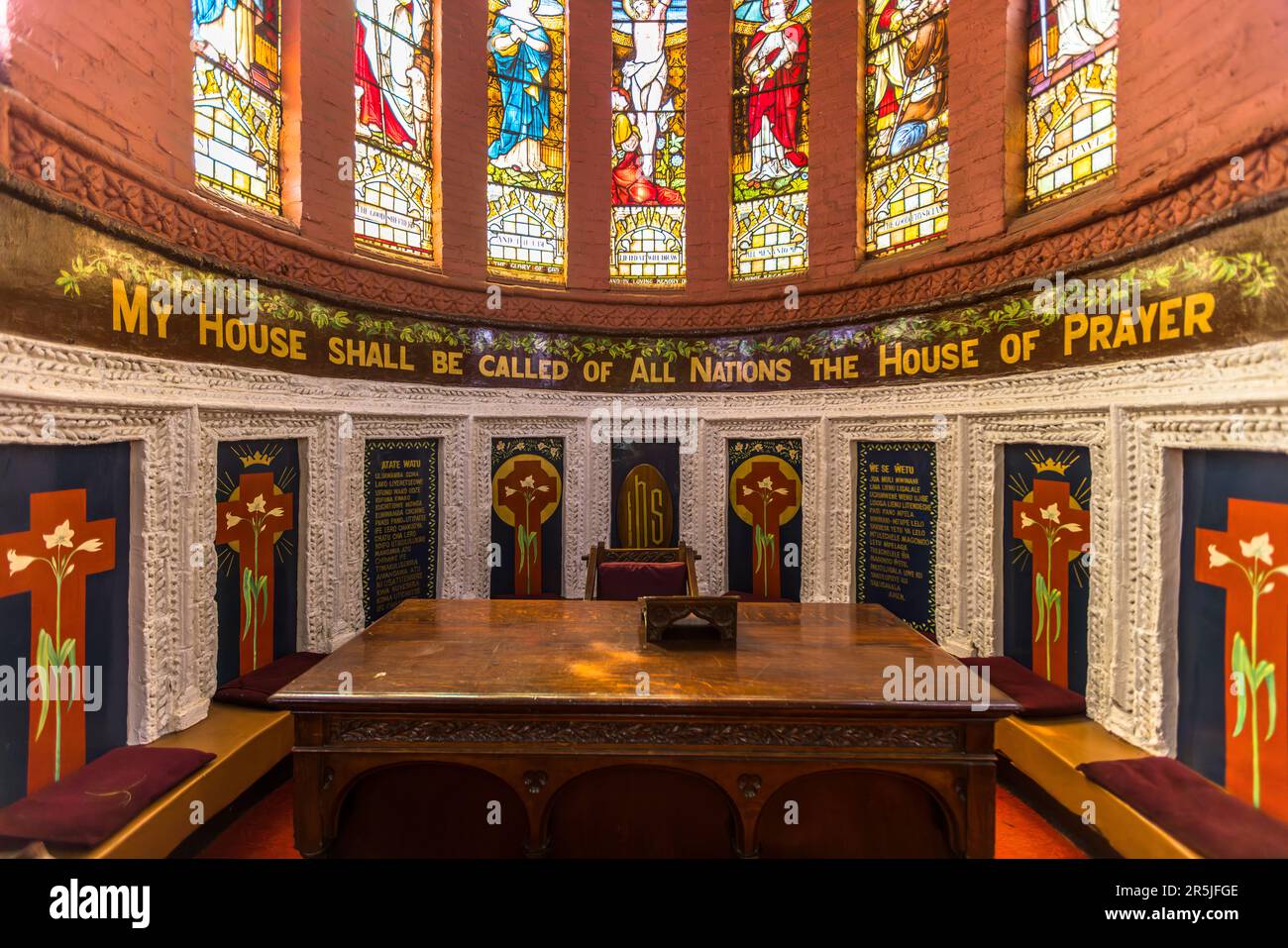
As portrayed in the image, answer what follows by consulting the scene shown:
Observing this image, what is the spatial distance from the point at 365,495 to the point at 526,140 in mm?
4803

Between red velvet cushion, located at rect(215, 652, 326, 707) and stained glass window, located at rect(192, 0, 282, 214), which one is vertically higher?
stained glass window, located at rect(192, 0, 282, 214)

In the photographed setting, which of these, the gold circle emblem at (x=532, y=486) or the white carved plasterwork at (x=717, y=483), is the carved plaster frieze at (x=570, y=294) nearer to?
the white carved plasterwork at (x=717, y=483)

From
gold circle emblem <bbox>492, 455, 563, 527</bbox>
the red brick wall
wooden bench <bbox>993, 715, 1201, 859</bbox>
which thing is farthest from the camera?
gold circle emblem <bbox>492, 455, 563, 527</bbox>

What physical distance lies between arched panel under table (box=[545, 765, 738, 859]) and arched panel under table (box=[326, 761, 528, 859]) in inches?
10.3

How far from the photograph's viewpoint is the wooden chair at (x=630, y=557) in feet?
20.7

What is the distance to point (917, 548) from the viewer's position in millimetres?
6320

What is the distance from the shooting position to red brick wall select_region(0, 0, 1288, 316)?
3535 millimetres

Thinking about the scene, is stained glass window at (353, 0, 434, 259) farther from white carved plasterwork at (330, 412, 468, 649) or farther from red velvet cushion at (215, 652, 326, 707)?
red velvet cushion at (215, 652, 326, 707)

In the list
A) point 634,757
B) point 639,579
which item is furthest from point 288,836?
point 639,579

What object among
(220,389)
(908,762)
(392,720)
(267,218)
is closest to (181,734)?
(392,720)

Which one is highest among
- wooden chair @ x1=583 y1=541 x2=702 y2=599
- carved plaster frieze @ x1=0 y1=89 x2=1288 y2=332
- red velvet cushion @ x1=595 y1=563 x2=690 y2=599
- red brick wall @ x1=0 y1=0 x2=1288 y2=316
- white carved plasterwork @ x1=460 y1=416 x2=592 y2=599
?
red brick wall @ x1=0 y1=0 x2=1288 y2=316

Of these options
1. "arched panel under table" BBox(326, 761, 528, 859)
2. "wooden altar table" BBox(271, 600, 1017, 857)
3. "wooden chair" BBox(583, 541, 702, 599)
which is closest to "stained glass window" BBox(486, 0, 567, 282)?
"wooden chair" BBox(583, 541, 702, 599)

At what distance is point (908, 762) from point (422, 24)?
8.57 meters

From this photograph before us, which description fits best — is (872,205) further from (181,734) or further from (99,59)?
(181,734)
